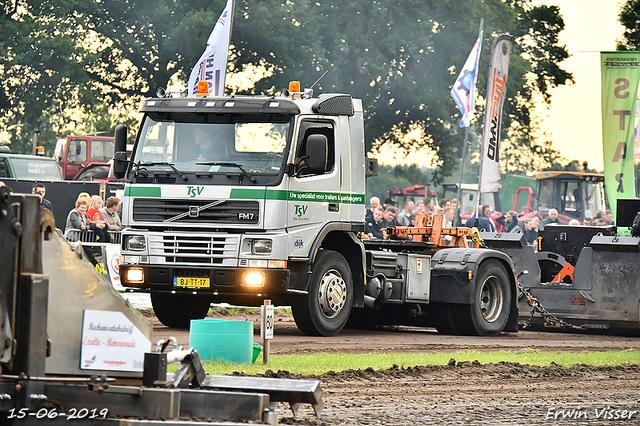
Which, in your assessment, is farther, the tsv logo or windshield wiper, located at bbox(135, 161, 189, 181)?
the tsv logo

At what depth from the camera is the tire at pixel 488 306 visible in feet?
52.8

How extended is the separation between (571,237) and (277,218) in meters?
6.98

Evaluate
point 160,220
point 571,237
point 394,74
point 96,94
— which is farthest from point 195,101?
point 394,74

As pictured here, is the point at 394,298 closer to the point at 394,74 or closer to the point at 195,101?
the point at 195,101

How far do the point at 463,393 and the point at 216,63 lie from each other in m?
12.2

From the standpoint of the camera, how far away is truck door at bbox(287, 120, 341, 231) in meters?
13.8

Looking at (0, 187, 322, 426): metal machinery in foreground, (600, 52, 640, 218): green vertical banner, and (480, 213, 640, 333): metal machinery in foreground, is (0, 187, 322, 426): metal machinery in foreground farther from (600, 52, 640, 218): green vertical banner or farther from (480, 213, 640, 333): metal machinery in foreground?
(600, 52, 640, 218): green vertical banner

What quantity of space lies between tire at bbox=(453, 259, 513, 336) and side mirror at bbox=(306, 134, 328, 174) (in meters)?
3.67

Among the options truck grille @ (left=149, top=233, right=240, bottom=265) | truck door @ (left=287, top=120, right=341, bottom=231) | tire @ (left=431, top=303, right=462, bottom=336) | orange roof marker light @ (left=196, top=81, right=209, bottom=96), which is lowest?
tire @ (left=431, top=303, right=462, bottom=336)

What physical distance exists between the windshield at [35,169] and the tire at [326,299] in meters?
17.6

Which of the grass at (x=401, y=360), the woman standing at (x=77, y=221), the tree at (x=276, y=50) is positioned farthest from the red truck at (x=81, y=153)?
the grass at (x=401, y=360)

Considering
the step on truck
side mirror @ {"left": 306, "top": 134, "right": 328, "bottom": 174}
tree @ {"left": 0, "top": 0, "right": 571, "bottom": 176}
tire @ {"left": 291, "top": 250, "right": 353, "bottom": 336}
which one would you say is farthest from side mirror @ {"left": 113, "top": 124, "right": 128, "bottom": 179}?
tree @ {"left": 0, "top": 0, "right": 571, "bottom": 176}

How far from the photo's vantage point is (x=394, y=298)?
50.9 feet

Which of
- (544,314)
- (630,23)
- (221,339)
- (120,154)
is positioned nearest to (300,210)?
(120,154)
